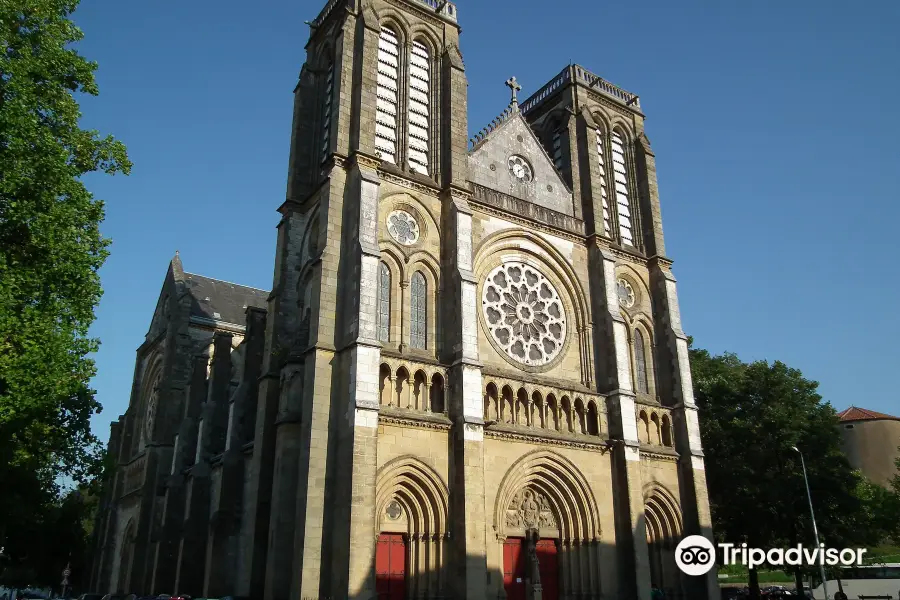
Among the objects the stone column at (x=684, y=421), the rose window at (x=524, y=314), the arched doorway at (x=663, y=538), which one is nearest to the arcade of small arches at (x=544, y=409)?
the rose window at (x=524, y=314)

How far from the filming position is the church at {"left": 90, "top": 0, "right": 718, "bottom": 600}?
20062 mm

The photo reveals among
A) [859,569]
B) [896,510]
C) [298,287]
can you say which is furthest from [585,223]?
[896,510]

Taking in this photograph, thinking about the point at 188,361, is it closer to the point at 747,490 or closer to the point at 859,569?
the point at 747,490

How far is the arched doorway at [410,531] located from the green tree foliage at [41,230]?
27.3ft

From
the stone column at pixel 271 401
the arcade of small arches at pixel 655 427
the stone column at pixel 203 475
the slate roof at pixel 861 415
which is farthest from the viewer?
the slate roof at pixel 861 415

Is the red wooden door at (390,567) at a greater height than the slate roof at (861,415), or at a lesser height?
lesser

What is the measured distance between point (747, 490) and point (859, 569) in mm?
6660

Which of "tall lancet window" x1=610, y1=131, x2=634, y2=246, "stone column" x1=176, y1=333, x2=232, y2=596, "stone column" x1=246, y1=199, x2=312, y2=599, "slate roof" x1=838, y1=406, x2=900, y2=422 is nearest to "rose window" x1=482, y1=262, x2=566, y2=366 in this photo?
"tall lancet window" x1=610, y1=131, x2=634, y2=246

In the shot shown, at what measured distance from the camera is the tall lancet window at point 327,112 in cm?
2573

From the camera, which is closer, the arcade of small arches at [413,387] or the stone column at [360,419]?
the stone column at [360,419]

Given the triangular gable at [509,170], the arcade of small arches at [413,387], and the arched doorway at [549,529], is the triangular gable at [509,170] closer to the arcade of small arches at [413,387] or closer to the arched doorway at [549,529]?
the arcade of small arches at [413,387]

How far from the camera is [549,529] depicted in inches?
927

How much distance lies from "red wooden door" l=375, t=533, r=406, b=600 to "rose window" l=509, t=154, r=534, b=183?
46.6ft

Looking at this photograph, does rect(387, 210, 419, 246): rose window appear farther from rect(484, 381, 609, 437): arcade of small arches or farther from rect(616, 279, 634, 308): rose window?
rect(616, 279, 634, 308): rose window
